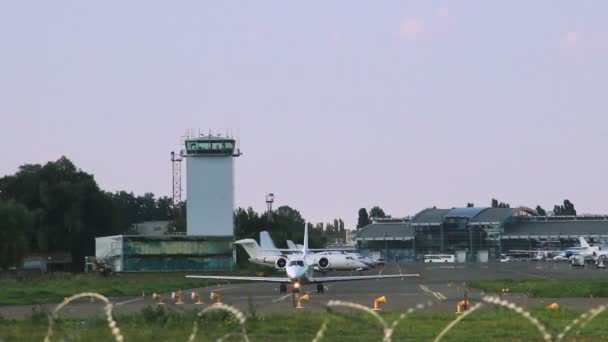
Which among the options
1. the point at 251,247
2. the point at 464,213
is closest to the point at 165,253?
the point at 251,247

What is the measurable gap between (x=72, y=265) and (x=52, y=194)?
296 inches

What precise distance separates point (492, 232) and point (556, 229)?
427 inches

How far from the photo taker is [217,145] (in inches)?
4139

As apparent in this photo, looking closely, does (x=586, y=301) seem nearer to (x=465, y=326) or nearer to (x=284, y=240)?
(x=465, y=326)

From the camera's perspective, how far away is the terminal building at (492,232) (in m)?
191

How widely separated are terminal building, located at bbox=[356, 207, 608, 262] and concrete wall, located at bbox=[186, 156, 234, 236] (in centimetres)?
9163

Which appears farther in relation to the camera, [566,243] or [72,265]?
[566,243]

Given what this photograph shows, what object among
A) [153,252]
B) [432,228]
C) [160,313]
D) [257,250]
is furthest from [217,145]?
[432,228]

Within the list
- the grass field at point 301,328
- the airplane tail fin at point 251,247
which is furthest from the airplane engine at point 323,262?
the grass field at point 301,328

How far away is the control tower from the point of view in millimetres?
103562

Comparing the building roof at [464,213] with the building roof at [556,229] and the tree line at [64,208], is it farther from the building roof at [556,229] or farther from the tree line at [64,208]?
the tree line at [64,208]

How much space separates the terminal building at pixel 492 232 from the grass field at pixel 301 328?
16132 cm

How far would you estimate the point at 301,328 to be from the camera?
1021 inches

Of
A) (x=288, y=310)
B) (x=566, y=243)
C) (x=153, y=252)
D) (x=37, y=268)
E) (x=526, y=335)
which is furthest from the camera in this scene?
(x=566, y=243)
